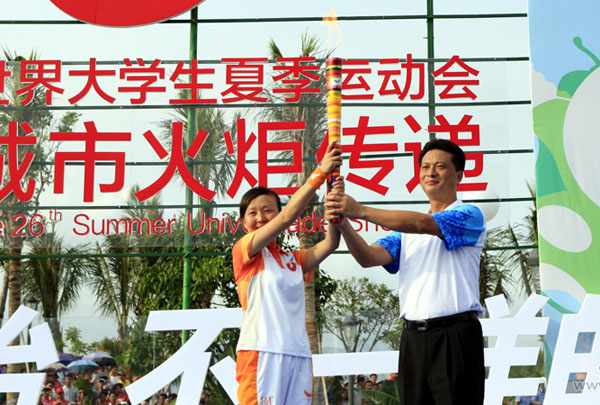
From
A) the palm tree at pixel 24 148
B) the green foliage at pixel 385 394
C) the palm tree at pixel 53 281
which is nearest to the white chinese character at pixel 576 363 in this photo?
the green foliage at pixel 385 394

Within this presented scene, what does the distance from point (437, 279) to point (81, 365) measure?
3983mm

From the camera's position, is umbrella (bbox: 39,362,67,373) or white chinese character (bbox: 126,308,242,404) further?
umbrella (bbox: 39,362,67,373)

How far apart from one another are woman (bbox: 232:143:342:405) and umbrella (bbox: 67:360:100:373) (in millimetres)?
3257

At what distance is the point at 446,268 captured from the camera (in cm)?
282

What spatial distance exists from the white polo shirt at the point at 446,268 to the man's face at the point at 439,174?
2.8 inches

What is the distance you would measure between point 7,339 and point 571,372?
432cm

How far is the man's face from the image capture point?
2.90 m

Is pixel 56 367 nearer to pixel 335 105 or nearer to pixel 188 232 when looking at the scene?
pixel 188 232

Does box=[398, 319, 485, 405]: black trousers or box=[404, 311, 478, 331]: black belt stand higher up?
box=[404, 311, 478, 331]: black belt

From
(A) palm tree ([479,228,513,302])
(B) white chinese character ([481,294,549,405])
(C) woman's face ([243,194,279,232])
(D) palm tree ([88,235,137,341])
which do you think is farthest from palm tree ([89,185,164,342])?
(C) woman's face ([243,194,279,232])

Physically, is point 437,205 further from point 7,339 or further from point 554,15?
point 554,15

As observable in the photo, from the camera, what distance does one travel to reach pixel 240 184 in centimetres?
683

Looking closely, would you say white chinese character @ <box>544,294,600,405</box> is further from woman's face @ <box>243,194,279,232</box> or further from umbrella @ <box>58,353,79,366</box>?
umbrella @ <box>58,353,79,366</box>

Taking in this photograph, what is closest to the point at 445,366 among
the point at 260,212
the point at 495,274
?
the point at 260,212
